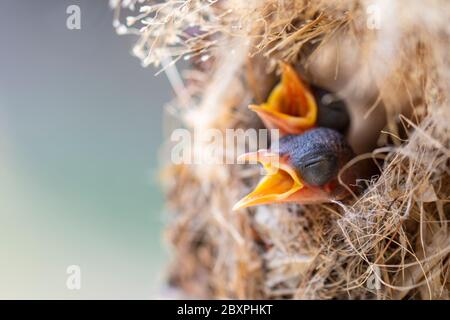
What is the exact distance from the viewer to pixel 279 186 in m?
0.73

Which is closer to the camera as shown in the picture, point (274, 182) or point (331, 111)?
point (274, 182)

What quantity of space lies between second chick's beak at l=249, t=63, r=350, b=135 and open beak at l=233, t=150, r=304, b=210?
84 mm

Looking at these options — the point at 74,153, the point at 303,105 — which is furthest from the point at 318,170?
the point at 74,153

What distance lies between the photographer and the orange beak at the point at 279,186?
71cm

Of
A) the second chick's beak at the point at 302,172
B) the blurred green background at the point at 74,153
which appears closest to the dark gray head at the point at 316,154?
the second chick's beak at the point at 302,172

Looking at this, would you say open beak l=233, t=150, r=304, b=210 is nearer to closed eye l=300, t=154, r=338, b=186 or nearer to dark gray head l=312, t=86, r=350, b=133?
closed eye l=300, t=154, r=338, b=186

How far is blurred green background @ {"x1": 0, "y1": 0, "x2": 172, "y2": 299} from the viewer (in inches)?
38.4

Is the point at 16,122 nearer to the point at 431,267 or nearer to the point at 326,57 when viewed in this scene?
the point at 326,57

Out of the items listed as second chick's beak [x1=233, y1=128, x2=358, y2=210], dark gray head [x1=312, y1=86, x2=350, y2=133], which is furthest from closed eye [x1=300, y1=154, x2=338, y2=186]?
dark gray head [x1=312, y1=86, x2=350, y2=133]

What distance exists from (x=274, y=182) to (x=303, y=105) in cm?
16

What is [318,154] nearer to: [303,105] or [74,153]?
[303,105]

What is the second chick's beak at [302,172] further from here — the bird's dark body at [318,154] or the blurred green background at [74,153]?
the blurred green background at [74,153]

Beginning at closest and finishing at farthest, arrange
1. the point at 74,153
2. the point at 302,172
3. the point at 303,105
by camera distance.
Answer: the point at 302,172, the point at 303,105, the point at 74,153

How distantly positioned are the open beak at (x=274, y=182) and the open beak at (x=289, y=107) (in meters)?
0.07
